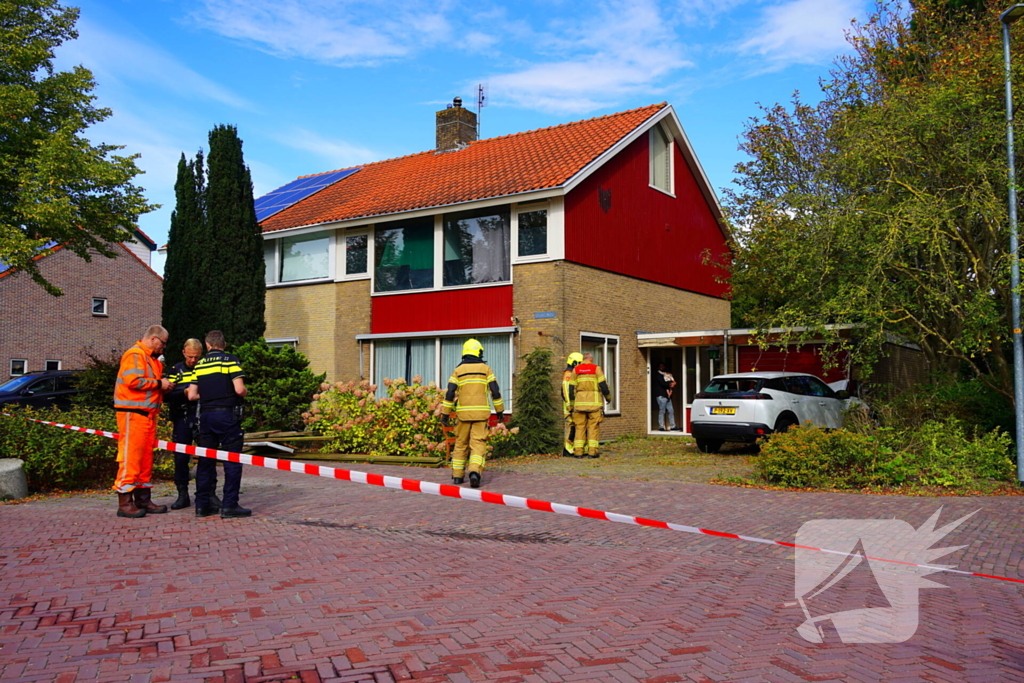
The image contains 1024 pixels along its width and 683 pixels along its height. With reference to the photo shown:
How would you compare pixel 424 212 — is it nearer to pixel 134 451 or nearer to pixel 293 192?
pixel 293 192

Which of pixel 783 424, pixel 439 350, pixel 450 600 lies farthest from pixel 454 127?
pixel 450 600

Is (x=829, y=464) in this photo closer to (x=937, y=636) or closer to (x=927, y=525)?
(x=927, y=525)

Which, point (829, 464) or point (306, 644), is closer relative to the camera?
point (306, 644)

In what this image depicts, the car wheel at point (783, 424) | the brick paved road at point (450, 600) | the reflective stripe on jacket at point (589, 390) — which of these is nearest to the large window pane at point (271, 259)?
the reflective stripe on jacket at point (589, 390)

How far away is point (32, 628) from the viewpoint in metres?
4.50

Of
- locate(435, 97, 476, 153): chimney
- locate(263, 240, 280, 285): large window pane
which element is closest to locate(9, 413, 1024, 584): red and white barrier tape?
locate(263, 240, 280, 285): large window pane

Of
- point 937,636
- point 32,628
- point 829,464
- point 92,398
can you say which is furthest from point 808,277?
point 92,398

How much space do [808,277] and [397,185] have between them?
37.3ft

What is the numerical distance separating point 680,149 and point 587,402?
32.5 feet

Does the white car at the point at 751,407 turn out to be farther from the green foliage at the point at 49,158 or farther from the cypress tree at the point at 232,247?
the green foliage at the point at 49,158

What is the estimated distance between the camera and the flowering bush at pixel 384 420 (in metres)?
14.0

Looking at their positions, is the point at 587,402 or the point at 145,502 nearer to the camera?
the point at 145,502

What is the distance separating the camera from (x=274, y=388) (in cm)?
1561

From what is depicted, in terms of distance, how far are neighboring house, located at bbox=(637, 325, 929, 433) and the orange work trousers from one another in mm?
12503
